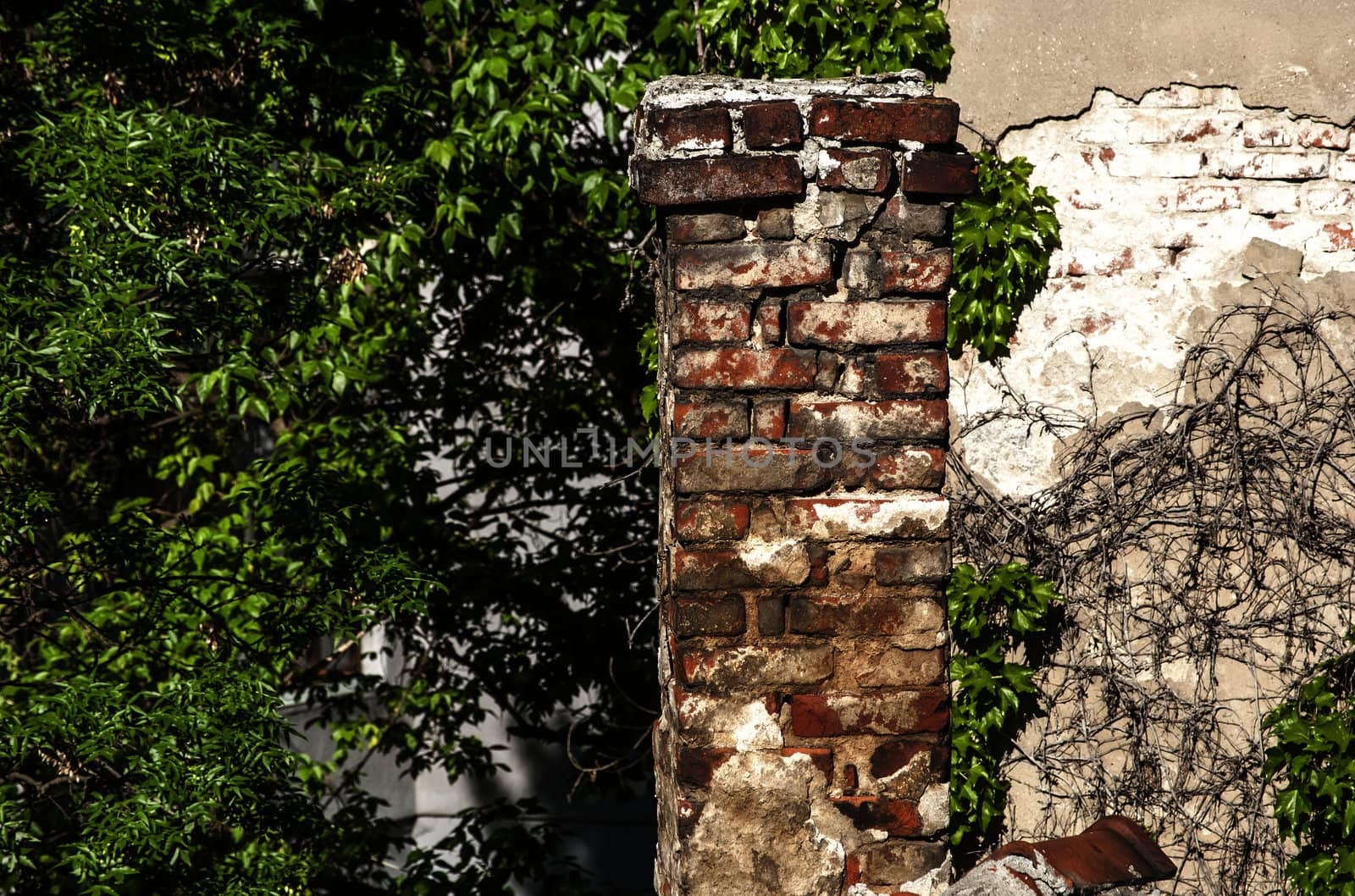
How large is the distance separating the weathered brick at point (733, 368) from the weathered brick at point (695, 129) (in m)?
0.34

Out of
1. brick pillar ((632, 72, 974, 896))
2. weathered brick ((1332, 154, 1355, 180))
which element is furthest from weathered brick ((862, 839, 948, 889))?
weathered brick ((1332, 154, 1355, 180))

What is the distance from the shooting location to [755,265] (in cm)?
187

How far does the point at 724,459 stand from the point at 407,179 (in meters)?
2.65

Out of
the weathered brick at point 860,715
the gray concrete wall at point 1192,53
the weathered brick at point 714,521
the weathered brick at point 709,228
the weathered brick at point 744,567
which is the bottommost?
the weathered brick at point 860,715

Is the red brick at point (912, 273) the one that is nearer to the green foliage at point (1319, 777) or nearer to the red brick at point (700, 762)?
the red brick at point (700, 762)

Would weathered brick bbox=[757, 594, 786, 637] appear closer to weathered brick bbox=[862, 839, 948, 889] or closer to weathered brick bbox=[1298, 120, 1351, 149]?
weathered brick bbox=[862, 839, 948, 889]

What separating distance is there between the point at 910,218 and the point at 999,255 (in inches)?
42.5

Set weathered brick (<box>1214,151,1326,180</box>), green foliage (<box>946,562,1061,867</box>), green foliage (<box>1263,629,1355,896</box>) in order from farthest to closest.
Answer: weathered brick (<box>1214,151,1326,180</box>), green foliage (<box>946,562,1061,867</box>), green foliage (<box>1263,629,1355,896</box>)

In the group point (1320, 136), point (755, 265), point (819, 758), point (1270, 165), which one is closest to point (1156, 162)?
point (1270, 165)

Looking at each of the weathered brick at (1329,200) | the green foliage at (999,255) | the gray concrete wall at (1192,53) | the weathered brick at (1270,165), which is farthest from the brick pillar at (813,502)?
the weathered brick at (1329,200)

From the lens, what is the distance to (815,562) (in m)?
1.88

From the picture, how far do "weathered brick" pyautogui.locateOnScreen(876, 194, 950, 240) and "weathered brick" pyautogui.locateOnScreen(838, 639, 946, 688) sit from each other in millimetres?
706

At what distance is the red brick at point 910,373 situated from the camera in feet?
6.19

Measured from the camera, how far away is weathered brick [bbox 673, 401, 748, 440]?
187cm
